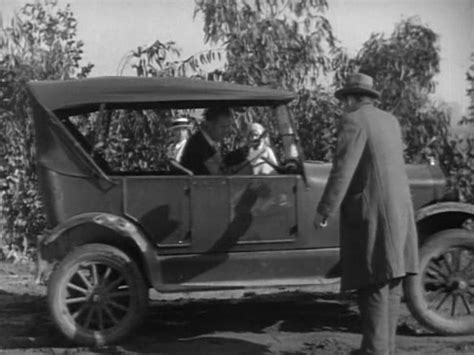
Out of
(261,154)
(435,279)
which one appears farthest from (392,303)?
(261,154)

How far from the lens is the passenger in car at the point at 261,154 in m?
7.45

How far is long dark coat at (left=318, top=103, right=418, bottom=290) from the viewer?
6035 millimetres

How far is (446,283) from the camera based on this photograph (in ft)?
24.2

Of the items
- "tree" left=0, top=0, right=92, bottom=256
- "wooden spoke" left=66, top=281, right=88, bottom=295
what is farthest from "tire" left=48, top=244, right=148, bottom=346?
"tree" left=0, top=0, right=92, bottom=256

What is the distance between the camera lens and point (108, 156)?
9078 mm

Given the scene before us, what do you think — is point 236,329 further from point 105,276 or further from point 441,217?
point 441,217

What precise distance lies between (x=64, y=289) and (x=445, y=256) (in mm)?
2721

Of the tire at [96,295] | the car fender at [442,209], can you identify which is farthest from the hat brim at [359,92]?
the tire at [96,295]

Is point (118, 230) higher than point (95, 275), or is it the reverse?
point (118, 230)

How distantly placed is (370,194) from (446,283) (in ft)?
5.25

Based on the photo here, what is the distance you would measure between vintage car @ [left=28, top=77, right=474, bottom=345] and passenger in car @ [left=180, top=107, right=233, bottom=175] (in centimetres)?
15

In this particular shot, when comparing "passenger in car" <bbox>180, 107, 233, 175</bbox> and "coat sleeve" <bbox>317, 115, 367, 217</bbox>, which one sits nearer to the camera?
"coat sleeve" <bbox>317, 115, 367, 217</bbox>

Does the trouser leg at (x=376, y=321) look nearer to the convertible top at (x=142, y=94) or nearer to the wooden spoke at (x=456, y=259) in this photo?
the wooden spoke at (x=456, y=259)

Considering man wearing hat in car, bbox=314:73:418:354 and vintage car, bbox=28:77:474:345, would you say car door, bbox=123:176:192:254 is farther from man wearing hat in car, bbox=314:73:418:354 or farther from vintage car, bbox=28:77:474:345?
man wearing hat in car, bbox=314:73:418:354
